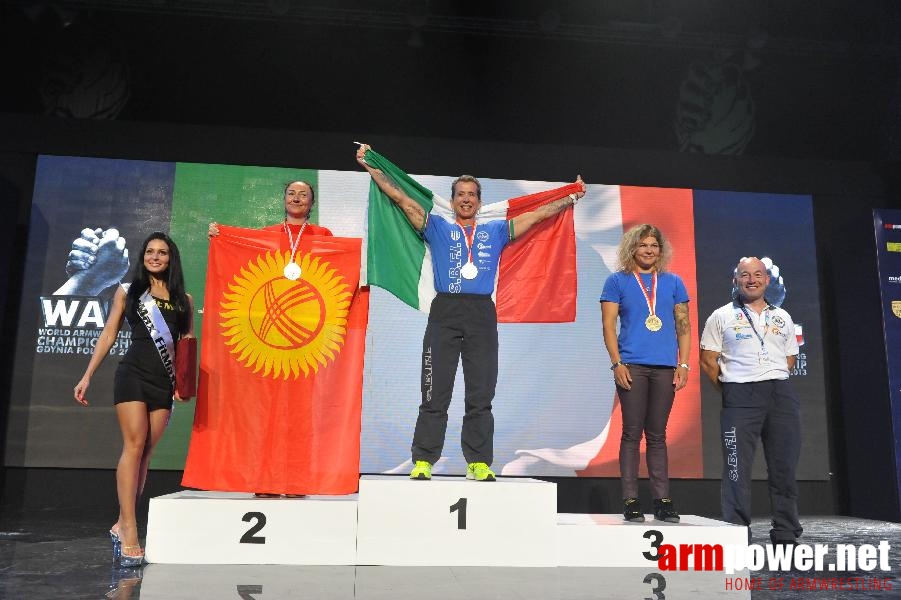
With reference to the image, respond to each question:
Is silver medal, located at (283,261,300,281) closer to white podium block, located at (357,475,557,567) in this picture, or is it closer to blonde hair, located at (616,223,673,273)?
white podium block, located at (357,475,557,567)

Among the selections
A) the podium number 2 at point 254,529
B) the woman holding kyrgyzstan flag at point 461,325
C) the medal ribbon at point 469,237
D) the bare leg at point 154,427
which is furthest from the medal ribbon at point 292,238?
the podium number 2 at point 254,529

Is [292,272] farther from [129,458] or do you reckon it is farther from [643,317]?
[643,317]

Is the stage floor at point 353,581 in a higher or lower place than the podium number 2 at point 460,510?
lower

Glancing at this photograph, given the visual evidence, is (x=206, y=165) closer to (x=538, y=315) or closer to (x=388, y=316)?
(x=388, y=316)

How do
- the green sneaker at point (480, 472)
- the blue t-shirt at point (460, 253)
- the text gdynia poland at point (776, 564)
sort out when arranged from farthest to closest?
the blue t-shirt at point (460, 253) → the green sneaker at point (480, 472) → the text gdynia poland at point (776, 564)

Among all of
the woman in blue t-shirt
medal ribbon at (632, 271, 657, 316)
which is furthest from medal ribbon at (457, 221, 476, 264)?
medal ribbon at (632, 271, 657, 316)

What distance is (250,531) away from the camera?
9.46ft

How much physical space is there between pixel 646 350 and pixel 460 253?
942mm

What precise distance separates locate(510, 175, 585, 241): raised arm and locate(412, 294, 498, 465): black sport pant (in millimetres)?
431

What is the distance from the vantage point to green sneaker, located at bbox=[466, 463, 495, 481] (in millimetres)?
3053

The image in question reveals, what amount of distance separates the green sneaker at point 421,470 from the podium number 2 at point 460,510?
192 mm

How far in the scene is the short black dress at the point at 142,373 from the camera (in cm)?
281

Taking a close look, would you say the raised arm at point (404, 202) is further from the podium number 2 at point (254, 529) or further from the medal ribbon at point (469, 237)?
the podium number 2 at point (254, 529)

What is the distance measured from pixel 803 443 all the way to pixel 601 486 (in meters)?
1.59
